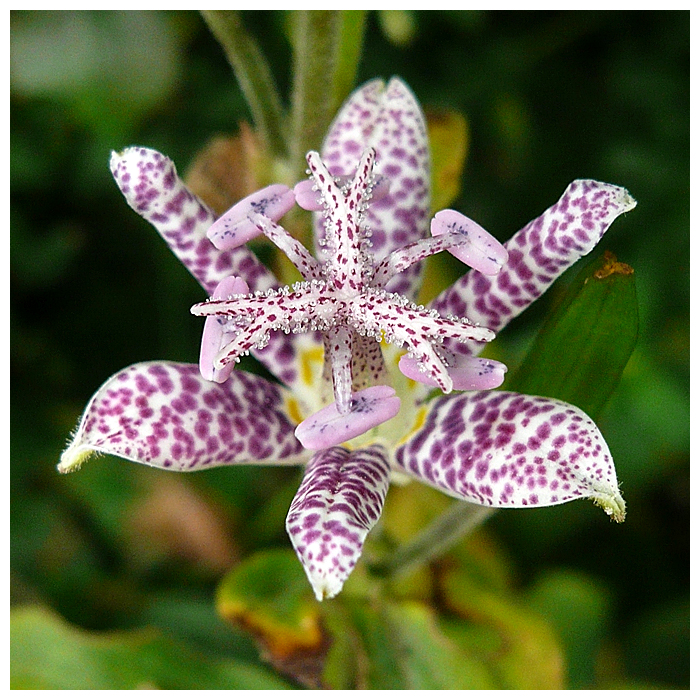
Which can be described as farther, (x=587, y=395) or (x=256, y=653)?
(x=256, y=653)

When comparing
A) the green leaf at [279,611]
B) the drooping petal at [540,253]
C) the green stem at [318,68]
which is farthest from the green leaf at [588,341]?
the green leaf at [279,611]

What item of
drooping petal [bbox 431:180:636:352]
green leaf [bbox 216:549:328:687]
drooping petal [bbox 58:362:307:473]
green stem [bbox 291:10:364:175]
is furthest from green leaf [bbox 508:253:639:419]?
green leaf [bbox 216:549:328:687]

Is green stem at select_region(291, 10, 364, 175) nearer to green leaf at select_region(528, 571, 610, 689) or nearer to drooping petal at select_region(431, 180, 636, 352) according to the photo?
drooping petal at select_region(431, 180, 636, 352)

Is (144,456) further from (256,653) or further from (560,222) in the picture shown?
(256,653)

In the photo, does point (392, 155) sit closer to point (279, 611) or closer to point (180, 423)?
point (180, 423)

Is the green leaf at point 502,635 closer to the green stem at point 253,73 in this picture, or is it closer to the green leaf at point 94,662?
the green leaf at point 94,662

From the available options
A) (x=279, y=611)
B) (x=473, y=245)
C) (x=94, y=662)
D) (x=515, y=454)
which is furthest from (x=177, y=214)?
(x=94, y=662)

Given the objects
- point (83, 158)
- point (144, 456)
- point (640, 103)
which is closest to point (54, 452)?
point (83, 158)
